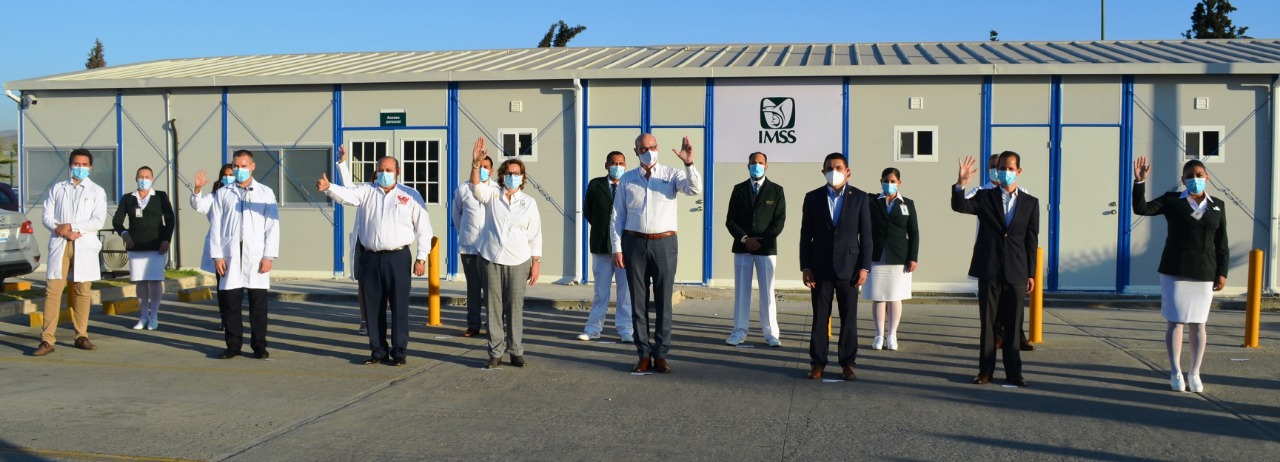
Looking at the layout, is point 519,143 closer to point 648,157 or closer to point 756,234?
point 756,234

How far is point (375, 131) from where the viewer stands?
1762cm

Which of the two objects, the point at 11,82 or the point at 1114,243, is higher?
the point at 11,82

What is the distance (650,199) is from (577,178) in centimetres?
825

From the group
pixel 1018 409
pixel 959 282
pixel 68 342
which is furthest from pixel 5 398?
pixel 959 282

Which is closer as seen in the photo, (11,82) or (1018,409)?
(1018,409)

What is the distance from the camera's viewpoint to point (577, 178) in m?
16.9

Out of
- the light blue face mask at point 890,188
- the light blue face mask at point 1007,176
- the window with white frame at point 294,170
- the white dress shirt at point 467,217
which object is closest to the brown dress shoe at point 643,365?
the white dress shirt at point 467,217

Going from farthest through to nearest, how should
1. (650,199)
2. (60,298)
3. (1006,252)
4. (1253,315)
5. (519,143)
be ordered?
(519,143) < (1253,315) < (60,298) < (650,199) < (1006,252)

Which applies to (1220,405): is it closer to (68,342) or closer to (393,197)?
(393,197)

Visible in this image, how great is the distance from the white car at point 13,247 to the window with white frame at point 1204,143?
15.8 metres

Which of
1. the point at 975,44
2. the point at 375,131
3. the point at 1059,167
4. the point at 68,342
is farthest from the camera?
the point at 975,44

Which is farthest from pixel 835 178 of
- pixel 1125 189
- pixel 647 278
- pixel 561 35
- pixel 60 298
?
pixel 561 35

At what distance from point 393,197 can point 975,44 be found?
14360mm

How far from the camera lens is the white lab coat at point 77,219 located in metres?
9.73
